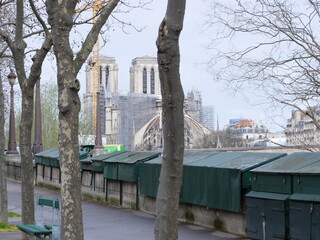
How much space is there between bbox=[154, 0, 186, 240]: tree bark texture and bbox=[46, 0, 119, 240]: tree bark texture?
10.4ft

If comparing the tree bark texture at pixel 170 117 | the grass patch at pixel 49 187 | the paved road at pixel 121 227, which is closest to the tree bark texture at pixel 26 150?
the paved road at pixel 121 227

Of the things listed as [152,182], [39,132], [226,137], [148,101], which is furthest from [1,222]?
[148,101]

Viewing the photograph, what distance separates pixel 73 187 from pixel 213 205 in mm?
6245

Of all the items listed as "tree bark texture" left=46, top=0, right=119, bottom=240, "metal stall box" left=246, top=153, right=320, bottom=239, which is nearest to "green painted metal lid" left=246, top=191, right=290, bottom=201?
"metal stall box" left=246, top=153, right=320, bottom=239

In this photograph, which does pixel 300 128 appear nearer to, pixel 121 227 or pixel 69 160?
pixel 121 227

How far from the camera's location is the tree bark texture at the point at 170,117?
6.14 metres

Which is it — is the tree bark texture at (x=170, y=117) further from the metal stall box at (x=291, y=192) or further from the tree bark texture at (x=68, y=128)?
the metal stall box at (x=291, y=192)

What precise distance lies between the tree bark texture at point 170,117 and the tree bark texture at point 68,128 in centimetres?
317

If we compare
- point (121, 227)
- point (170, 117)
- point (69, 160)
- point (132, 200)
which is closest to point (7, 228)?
point (121, 227)

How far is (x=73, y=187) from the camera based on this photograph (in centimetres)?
933

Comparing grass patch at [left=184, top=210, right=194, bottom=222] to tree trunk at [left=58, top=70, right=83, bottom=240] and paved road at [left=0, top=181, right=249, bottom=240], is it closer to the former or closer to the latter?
paved road at [left=0, top=181, right=249, bottom=240]

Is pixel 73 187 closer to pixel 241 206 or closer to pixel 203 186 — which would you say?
pixel 241 206

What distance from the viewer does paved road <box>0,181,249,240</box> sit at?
1445 cm

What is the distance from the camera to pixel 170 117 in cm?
626
